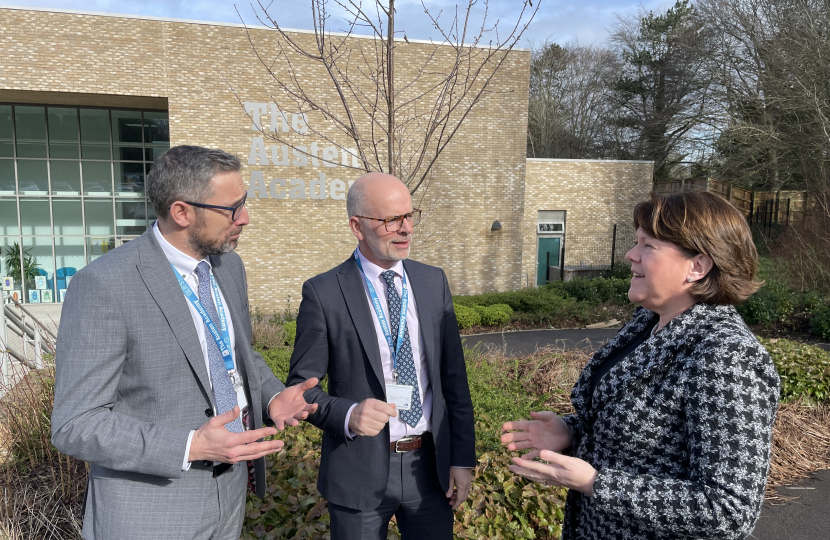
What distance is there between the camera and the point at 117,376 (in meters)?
1.68

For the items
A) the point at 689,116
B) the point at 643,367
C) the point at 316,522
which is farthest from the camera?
the point at 689,116

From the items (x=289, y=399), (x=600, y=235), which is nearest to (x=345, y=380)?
(x=289, y=399)

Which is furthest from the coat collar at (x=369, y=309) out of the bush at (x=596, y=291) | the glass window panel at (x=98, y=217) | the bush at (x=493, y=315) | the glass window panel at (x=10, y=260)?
the glass window panel at (x=10, y=260)

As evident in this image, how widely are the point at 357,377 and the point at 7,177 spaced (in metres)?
21.0

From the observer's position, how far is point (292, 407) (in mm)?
2049

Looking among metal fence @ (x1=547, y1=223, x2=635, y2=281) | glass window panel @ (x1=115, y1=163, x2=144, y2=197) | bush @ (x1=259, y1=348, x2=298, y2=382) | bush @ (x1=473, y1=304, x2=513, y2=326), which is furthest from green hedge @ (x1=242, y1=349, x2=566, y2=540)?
metal fence @ (x1=547, y1=223, x2=635, y2=281)

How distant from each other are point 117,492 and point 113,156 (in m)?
19.9

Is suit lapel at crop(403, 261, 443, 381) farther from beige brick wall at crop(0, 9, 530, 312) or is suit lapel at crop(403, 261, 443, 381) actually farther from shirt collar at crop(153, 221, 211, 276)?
beige brick wall at crop(0, 9, 530, 312)

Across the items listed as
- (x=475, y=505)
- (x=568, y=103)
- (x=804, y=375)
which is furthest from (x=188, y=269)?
(x=568, y=103)

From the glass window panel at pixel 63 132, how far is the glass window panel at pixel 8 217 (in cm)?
215

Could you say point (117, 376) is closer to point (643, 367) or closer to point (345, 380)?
point (345, 380)

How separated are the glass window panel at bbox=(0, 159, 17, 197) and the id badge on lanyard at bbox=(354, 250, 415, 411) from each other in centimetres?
2067

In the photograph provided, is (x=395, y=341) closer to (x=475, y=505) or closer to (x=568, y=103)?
(x=475, y=505)

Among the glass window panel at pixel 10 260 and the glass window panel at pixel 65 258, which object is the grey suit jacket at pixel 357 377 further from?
the glass window panel at pixel 10 260
